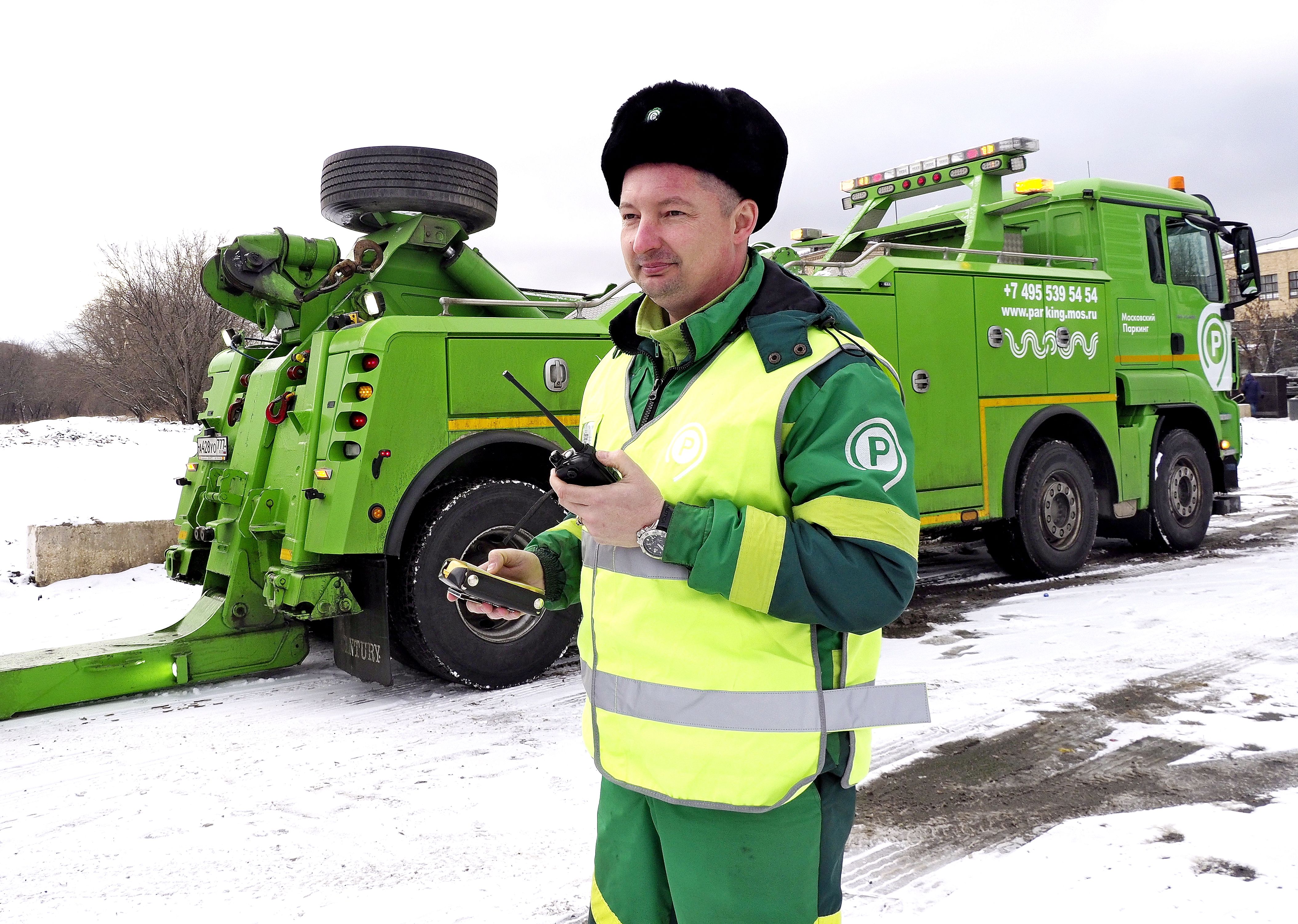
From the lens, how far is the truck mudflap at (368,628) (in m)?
4.89

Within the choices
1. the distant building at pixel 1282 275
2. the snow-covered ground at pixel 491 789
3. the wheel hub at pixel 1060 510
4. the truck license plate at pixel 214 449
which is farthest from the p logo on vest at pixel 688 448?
the distant building at pixel 1282 275

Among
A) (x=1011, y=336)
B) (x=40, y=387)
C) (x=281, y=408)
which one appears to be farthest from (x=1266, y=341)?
(x=40, y=387)

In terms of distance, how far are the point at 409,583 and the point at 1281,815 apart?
375 centimetres

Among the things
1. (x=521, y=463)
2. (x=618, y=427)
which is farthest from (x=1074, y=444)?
(x=618, y=427)

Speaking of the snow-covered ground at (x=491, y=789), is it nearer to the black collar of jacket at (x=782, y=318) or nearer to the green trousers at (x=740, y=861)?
the green trousers at (x=740, y=861)

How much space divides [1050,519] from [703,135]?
6.83m

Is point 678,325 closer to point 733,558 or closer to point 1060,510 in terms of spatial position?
point 733,558

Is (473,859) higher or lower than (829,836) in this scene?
lower

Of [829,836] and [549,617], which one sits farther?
[549,617]

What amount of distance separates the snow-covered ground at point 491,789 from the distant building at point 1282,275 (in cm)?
5156

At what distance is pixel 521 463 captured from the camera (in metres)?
5.49

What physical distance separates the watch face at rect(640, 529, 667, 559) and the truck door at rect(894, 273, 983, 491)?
5326 millimetres

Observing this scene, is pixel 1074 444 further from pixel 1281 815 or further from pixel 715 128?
pixel 715 128

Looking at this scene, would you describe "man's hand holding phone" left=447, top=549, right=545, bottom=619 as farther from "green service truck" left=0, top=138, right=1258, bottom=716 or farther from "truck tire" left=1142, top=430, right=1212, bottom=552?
"truck tire" left=1142, top=430, right=1212, bottom=552
